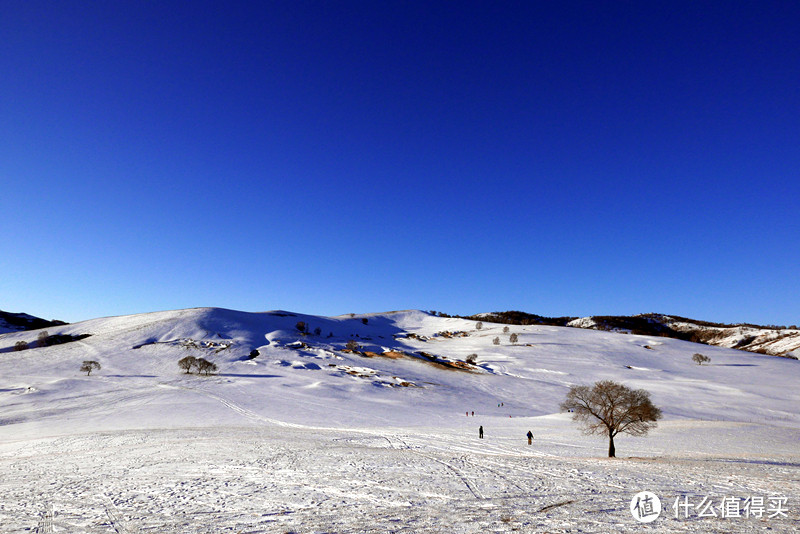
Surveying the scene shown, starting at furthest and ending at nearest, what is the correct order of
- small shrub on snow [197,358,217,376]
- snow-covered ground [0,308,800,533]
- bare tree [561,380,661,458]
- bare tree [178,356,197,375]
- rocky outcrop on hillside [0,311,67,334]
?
1. rocky outcrop on hillside [0,311,67,334]
2. bare tree [178,356,197,375]
3. small shrub on snow [197,358,217,376]
4. bare tree [561,380,661,458]
5. snow-covered ground [0,308,800,533]

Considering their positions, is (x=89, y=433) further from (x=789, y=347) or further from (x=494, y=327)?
(x=789, y=347)

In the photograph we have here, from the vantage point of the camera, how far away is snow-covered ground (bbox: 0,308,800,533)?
12.6m

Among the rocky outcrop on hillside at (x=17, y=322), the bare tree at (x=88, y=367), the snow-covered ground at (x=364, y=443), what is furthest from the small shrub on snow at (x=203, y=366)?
the rocky outcrop on hillside at (x=17, y=322)

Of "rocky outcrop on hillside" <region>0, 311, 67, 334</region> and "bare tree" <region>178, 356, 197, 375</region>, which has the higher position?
"rocky outcrop on hillside" <region>0, 311, 67, 334</region>

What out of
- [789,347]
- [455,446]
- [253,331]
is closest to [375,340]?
[253,331]

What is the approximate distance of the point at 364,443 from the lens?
33531 millimetres

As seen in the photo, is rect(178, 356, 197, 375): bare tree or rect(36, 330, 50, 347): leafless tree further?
rect(36, 330, 50, 347): leafless tree

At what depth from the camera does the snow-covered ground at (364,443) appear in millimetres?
12633

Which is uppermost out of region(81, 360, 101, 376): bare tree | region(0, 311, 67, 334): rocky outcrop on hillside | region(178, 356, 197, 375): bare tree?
region(0, 311, 67, 334): rocky outcrop on hillside

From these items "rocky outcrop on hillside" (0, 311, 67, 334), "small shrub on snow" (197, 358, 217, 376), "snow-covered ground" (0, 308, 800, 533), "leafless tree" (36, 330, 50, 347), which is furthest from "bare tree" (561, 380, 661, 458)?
"rocky outcrop on hillside" (0, 311, 67, 334)

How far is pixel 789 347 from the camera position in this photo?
465ft

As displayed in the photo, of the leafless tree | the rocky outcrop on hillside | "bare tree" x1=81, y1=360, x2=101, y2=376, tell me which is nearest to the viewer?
"bare tree" x1=81, y1=360, x2=101, y2=376

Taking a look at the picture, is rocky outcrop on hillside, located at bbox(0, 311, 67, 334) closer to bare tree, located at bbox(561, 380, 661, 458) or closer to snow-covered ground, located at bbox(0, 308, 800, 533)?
snow-covered ground, located at bbox(0, 308, 800, 533)

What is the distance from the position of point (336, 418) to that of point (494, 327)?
5258 inches
